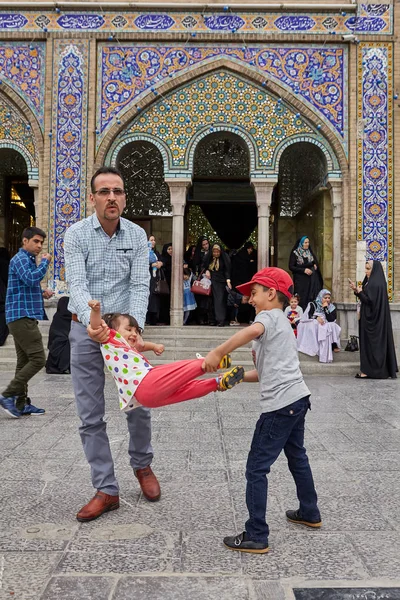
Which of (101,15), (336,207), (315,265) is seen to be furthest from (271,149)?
(101,15)

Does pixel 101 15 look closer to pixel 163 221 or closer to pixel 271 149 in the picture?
pixel 271 149

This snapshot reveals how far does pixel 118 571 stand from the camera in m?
2.11

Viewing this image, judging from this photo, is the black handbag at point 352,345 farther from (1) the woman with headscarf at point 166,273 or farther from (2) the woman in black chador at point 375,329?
(1) the woman with headscarf at point 166,273

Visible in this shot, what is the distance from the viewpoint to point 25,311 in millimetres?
5199

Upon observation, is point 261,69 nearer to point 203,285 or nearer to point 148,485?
point 203,285

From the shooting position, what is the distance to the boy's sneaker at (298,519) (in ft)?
8.45

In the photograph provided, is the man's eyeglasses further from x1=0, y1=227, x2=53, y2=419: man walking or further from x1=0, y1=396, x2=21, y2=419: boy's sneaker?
x1=0, y1=396, x2=21, y2=419: boy's sneaker

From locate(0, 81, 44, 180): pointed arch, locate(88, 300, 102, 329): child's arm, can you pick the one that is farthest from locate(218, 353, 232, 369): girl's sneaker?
locate(0, 81, 44, 180): pointed arch

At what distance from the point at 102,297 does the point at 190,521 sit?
1.19 m

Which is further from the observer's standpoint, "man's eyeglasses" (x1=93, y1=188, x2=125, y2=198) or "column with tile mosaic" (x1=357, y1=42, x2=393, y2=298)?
"column with tile mosaic" (x1=357, y1=42, x2=393, y2=298)

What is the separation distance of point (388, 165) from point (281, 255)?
426cm

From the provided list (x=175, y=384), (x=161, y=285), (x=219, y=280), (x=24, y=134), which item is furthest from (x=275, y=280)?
(x=24, y=134)

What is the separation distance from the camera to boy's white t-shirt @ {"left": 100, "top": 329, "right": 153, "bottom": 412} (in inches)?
101

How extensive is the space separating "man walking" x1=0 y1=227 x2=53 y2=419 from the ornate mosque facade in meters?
5.09
